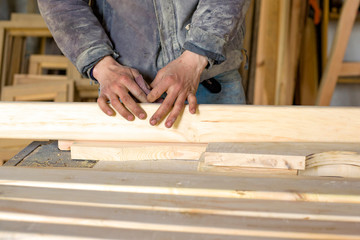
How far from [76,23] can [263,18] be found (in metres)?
1.95

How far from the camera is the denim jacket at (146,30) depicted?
1438mm

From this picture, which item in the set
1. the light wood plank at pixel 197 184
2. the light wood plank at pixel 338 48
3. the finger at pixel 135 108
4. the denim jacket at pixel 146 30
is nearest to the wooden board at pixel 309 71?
the light wood plank at pixel 338 48

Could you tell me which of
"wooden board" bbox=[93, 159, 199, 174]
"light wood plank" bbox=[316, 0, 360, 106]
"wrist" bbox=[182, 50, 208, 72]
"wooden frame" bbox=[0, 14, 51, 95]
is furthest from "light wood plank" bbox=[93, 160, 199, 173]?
"wooden frame" bbox=[0, 14, 51, 95]

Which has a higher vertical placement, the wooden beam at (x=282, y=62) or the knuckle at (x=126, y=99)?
the knuckle at (x=126, y=99)

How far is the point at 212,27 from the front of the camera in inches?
56.1

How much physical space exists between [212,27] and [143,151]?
59 centimetres

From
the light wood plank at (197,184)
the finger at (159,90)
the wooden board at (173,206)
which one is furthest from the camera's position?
the finger at (159,90)

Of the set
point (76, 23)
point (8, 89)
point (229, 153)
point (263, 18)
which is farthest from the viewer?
point (8, 89)

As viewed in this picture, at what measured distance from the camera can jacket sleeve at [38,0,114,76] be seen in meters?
1.52

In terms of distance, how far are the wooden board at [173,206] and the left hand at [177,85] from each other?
0.34 meters

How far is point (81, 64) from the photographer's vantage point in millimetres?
1525

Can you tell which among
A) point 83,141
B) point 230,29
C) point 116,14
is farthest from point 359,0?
point 83,141

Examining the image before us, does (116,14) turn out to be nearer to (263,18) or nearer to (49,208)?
(49,208)

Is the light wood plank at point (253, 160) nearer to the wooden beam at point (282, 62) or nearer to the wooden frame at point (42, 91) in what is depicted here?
the wooden beam at point (282, 62)
